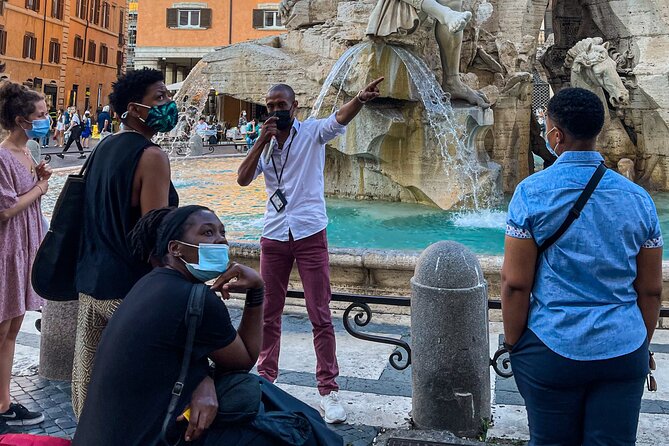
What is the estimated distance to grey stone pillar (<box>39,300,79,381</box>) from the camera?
4363mm

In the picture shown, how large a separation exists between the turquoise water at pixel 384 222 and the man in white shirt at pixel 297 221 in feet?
12.6

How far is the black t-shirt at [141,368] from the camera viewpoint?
2.13 meters

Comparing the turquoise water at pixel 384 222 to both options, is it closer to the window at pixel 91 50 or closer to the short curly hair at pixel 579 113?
the short curly hair at pixel 579 113

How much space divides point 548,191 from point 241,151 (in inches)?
899

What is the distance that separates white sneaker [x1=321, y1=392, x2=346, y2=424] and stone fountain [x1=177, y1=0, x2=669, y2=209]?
584 cm

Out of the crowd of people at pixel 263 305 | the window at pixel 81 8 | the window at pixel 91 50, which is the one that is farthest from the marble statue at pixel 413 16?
the window at pixel 91 50

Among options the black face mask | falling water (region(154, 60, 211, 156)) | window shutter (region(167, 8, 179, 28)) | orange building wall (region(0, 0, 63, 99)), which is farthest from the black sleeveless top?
window shutter (region(167, 8, 179, 28))

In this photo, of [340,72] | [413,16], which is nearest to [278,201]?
[413,16]

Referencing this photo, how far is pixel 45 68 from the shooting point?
41.0m

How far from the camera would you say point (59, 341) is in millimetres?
4371

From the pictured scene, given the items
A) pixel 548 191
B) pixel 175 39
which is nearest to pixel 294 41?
pixel 548 191

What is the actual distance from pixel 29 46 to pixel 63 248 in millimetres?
40211

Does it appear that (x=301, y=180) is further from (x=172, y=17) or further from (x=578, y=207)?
(x=172, y=17)

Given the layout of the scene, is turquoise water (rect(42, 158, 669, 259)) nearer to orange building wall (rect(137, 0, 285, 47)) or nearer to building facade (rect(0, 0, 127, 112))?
building facade (rect(0, 0, 127, 112))
